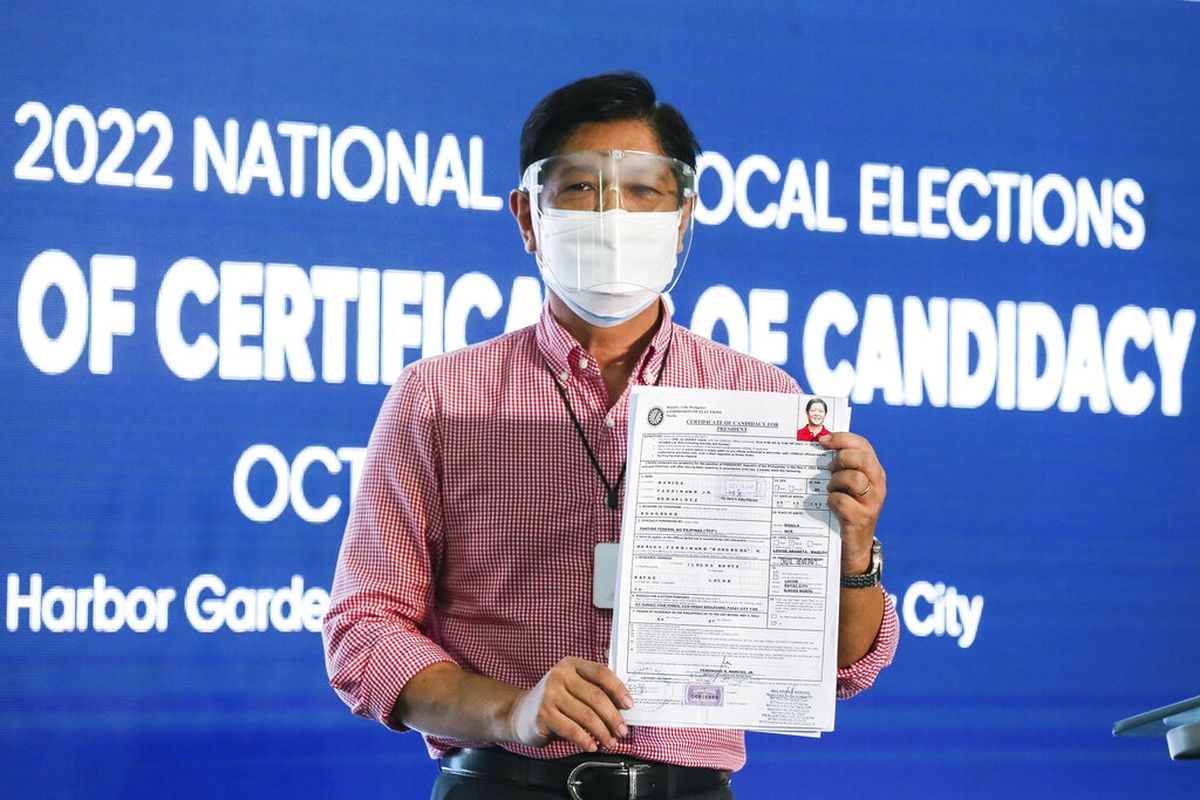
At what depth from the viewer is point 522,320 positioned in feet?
10.0

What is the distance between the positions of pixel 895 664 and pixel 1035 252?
1053mm

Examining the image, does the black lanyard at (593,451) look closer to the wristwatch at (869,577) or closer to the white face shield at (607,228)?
the white face shield at (607,228)

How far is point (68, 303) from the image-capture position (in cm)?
285

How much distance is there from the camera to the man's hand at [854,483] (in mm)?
1434

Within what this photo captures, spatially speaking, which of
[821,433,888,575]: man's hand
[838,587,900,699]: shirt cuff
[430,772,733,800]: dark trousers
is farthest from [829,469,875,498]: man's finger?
[430,772,733,800]: dark trousers

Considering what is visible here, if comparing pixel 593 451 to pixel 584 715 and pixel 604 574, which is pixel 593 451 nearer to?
pixel 604 574

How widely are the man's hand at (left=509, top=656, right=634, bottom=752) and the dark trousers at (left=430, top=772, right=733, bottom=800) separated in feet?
0.61

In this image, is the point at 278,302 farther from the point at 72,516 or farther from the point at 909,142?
the point at 909,142

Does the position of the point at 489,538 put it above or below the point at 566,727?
above

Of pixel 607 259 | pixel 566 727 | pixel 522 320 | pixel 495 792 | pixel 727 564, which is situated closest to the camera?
pixel 566 727

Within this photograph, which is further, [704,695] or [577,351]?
[577,351]

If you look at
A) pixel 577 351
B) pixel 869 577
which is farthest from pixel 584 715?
pixel 577 351

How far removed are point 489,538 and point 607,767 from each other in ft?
0.98

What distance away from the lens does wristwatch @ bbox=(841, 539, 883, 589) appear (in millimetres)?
1517
